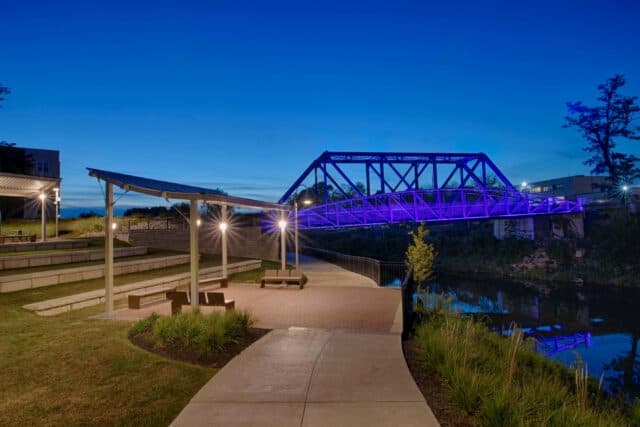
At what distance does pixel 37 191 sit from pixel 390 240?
47.2m

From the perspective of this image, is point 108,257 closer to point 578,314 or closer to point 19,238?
point 19,238

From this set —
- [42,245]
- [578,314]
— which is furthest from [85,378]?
[578,314]

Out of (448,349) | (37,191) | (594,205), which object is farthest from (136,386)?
(594,205)

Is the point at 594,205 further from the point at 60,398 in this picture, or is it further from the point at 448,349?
the point at 60,398

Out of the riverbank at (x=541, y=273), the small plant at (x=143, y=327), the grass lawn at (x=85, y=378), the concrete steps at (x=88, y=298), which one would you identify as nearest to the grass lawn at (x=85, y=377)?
the grass lawn at (x=85, y=378)

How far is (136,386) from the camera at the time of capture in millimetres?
5793

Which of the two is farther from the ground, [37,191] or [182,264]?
[37,191]

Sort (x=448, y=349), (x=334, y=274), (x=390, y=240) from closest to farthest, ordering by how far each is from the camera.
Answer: (x=448, y=349) < (x=334, y=274) < (x=390, y=240)

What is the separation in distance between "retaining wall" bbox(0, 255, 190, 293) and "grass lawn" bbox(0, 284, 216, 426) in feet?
12.5

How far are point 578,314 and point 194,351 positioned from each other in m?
24.5

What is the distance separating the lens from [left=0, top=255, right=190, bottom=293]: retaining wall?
39.5 feet

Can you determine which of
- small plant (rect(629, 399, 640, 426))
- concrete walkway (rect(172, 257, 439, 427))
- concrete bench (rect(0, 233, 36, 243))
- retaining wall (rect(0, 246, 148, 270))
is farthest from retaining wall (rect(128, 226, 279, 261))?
small plant (rect(629, 399, 640, 426))

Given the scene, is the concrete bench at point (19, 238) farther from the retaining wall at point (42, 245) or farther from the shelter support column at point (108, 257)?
the shelter support column at point (108, 257)

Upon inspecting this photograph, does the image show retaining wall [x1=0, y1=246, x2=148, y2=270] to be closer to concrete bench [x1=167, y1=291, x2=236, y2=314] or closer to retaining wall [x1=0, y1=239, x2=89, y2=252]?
retaining wall [x1=0, y1=239, x2=89, y2=252]
